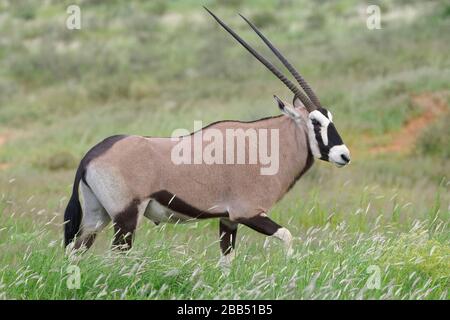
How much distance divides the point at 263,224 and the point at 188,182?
0.60 m

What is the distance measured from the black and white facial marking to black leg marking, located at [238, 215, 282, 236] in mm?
634

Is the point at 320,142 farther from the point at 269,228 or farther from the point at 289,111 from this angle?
the point at 269,228

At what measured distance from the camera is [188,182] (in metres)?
6.61

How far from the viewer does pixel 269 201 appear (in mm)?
6855

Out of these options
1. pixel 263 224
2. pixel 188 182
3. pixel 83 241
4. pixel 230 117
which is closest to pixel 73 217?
pixel 83 241

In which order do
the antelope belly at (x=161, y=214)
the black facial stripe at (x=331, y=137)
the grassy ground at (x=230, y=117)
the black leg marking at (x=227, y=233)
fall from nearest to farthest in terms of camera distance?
the grassy ground at (x=230, y=117) < the antelope belly at (x=161, y=214) < the black facial stripe at (x=331, y=137) < the black leg marking at (x=227, y=233)

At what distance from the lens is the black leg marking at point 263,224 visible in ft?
21.7

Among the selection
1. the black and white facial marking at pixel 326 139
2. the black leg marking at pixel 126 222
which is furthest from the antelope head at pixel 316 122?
the black leg marking at pixel 126 222

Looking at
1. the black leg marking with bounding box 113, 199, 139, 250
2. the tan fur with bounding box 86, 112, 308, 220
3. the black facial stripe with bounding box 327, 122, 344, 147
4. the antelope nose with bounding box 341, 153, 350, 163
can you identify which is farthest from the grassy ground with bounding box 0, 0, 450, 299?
the black facial stripe with bounding box 327, 122, 344, 147

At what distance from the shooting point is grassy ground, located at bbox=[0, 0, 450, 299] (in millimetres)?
5980

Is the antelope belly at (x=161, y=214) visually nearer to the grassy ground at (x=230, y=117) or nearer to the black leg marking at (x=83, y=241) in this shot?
the grassy ground at (x=230, y=117)

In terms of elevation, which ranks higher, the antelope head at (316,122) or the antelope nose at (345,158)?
the antelope head at (316,122)
